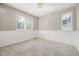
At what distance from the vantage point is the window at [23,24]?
50.1 inches

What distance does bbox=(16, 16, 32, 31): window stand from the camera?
1.27 metres

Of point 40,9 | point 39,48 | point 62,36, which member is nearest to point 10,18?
point 40,9

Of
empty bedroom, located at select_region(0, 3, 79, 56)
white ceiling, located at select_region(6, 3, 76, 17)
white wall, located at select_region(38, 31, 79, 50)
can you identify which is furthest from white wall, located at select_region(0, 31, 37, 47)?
white ceiling, located at select_region(6, 3, 76, 17)

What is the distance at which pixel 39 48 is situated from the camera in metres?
1.29

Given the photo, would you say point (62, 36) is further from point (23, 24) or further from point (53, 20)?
point (23, 24)

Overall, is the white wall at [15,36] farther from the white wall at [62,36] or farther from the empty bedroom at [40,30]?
the white wall at [62,36]

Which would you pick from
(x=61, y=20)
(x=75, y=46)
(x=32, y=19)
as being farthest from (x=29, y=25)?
(x=75, y=46)

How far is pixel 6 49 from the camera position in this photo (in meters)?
1.26

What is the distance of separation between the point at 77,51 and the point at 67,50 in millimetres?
171

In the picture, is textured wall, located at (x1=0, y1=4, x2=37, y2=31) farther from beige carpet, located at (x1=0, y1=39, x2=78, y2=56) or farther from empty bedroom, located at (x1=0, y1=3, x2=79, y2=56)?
beige carpet, located at (x1=0, y1=39, x2=78, y2=56)

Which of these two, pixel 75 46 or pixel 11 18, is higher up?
pixel 11 18

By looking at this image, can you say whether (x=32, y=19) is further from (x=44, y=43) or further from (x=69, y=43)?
(x=69, y=43)

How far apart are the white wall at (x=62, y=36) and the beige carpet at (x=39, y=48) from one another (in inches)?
2.8

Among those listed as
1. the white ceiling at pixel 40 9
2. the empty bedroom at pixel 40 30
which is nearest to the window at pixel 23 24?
the empty bedroom at pixel 40 30
